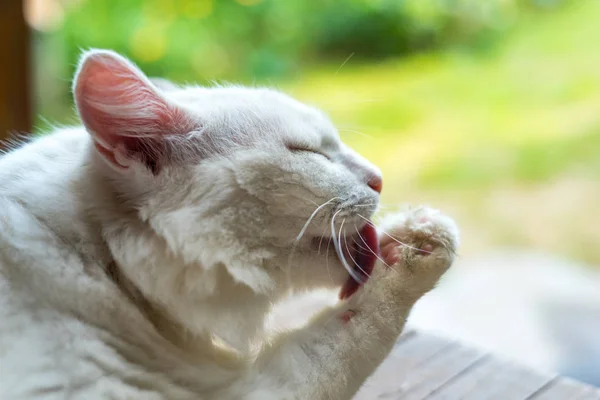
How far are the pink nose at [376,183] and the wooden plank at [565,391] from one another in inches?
18.0

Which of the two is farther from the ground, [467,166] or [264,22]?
[264,22]

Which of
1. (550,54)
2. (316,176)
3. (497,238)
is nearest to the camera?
(316,176)

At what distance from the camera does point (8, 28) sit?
2.02 metres

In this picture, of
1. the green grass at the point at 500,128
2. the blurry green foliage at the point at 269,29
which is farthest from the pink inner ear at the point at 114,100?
the blurry green foliage at the point at 269,29

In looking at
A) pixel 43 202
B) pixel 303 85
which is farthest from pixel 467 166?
pixel 43 202

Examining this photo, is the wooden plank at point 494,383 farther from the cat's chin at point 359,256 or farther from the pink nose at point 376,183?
the pink nose at point 376,183

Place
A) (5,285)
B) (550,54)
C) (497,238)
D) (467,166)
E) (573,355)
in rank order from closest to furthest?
(5,285) → (573,355) → (497,238) → (467,166) → (550,54)

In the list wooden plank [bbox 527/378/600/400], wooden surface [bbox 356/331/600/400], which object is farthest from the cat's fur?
wooden plank [bbox 527/378/600/400]

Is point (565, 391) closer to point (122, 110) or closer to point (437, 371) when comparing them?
point (437, 371)

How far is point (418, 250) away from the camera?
94cm

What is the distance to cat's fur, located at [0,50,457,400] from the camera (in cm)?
79

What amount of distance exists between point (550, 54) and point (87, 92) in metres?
3.08

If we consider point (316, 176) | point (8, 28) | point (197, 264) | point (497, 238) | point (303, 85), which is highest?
point (316, 176)

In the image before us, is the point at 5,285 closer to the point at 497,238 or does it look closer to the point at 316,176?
the point at 316,176
